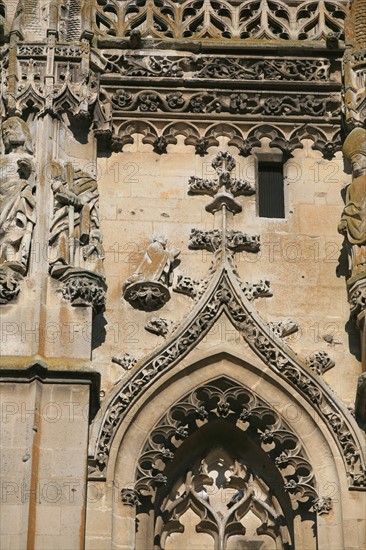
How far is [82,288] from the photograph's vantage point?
60.2 feet

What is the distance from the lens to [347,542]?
17906 mm

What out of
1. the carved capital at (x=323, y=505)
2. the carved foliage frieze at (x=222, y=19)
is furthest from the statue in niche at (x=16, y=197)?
the carved capital at (x=323, y=505)

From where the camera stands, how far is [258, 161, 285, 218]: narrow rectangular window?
65.1 feet

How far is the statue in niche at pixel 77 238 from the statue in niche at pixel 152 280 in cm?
45

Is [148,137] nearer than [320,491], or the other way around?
[320,491]

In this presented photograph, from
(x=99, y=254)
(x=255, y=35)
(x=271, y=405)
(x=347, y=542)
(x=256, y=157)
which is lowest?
(x=347, y=542)

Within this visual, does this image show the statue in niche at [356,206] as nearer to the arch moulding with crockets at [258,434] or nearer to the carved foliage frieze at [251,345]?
the carved foliage frieze at [251,345]

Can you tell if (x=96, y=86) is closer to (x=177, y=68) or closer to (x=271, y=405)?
(x=177, y=68)

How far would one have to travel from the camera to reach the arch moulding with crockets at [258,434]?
1808 cm

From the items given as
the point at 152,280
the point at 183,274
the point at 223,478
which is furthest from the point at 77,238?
the point at 223,478

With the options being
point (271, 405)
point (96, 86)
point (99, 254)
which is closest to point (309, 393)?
point (271, 405)

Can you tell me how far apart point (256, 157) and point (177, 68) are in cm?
119

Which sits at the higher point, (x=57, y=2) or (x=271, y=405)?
(x=57, y=2)

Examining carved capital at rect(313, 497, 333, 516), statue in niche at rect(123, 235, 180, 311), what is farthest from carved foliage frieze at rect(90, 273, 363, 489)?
statue in niche at rect(123, 235, 180, 311)
